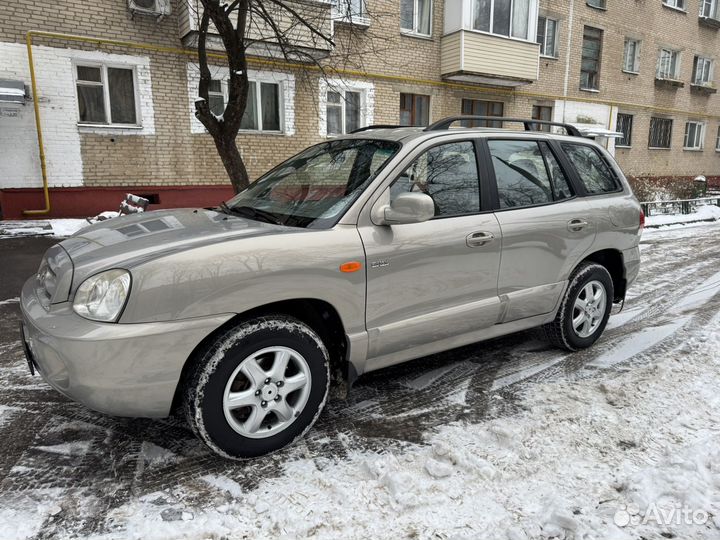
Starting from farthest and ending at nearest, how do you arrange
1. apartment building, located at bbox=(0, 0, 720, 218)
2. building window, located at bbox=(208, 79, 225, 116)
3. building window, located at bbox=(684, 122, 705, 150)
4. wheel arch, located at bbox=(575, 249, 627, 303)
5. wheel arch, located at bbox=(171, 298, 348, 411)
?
building window, located at bbox=(684, 122, 705, 150)
building window, located at bbox=(208, 79, 225, 116)
apartment building, located at bbox=(0, 0, 720, 218)
wheel arch, located at bbox=(575, 249, 627, 303)
wheel arch, located at bbox=(171, 298, 348, 411)

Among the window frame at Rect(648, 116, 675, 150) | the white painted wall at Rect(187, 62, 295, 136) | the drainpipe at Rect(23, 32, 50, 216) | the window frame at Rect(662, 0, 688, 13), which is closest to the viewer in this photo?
the drainpipe at Rect(23, 32, 50, 216)

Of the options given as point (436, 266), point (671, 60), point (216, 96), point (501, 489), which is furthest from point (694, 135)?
point (501, 489)

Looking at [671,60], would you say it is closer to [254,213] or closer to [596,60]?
[596,60]

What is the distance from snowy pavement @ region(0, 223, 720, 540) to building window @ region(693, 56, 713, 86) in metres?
24.5

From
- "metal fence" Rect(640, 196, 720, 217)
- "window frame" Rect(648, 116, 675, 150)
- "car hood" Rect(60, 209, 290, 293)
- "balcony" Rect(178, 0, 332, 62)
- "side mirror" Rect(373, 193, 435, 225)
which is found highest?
"balcony" Rect(178, 0, 332, 62)

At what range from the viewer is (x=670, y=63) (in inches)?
873

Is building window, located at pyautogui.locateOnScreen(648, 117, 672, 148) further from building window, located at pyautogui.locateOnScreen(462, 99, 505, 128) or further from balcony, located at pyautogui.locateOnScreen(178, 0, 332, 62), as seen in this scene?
balcony, located at pyautogui.locateOnScreen(178, 0, 332, 62)

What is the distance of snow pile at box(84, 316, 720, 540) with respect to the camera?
2281 mm

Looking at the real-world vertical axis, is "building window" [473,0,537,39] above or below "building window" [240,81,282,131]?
above

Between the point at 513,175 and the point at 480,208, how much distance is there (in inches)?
18.9

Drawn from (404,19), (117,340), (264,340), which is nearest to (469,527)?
(264,340)

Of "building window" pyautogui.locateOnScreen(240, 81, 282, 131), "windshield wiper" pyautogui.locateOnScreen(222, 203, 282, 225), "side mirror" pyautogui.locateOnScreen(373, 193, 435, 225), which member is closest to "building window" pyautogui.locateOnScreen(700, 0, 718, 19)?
"building window" pyautogui.locateOnScreen(240, 81, 282, 131)

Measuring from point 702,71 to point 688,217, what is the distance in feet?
46.5

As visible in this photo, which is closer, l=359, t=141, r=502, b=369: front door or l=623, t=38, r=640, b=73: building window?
l=359, t=141, r=502, b=369: front door
